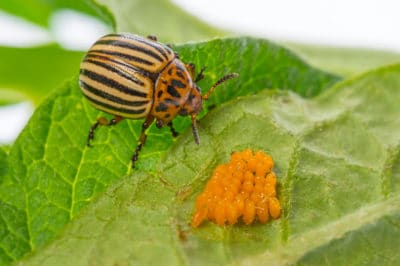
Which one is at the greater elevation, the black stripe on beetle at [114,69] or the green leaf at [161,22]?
the black stripe on beetle at [114,69]

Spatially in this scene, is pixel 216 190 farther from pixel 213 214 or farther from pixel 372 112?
pixel 372 112

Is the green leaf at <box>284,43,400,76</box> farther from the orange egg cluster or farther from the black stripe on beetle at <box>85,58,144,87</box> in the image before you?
the orange egg cluster

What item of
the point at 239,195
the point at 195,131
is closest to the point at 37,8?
the point at 195,131

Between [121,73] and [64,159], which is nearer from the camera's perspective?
[64,159]

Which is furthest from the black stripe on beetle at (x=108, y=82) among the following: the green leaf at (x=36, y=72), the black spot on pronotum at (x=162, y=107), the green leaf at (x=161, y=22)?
the green leaf at (x=36, y=72)

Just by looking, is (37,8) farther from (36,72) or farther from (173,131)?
(173,131)

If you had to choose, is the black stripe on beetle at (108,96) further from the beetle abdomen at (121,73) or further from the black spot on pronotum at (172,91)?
the black spot on pronotum at (172,91)
